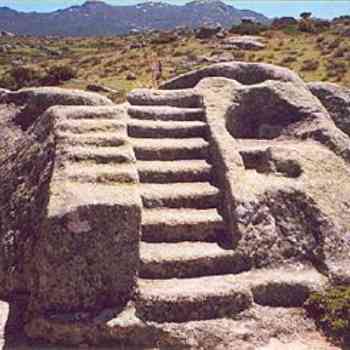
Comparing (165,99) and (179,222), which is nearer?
(179,222)

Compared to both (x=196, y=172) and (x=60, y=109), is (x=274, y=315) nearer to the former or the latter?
(x=196, y=172)

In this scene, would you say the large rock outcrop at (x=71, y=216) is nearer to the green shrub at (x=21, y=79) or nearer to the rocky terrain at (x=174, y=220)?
the rocky terrain at (x=174, y=220)

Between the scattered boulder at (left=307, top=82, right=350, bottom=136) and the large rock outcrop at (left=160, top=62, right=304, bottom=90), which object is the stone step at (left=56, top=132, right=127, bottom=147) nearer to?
the large rock outcrop at (left=160, top=62, right=304, bottom=90)

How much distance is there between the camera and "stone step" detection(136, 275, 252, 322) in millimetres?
10680

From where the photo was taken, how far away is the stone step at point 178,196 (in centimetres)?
1263

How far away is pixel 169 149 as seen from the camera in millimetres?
13969

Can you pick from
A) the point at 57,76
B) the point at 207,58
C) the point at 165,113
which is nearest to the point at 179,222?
the point at 165,113

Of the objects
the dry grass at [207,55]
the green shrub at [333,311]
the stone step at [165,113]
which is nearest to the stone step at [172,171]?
the stone step at [165,113]

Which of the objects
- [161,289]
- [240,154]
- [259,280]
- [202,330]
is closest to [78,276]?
[161,289]

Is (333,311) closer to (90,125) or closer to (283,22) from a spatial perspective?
(90,125)

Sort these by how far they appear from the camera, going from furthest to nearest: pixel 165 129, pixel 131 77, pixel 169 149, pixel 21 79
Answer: pixel 21 79 → pixel 131 77 → pixel 165 129 → pixel 169 149

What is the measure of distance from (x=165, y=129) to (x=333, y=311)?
550 centimetres

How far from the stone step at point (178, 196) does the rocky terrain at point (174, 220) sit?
0.02m

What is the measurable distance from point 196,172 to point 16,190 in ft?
11.4
